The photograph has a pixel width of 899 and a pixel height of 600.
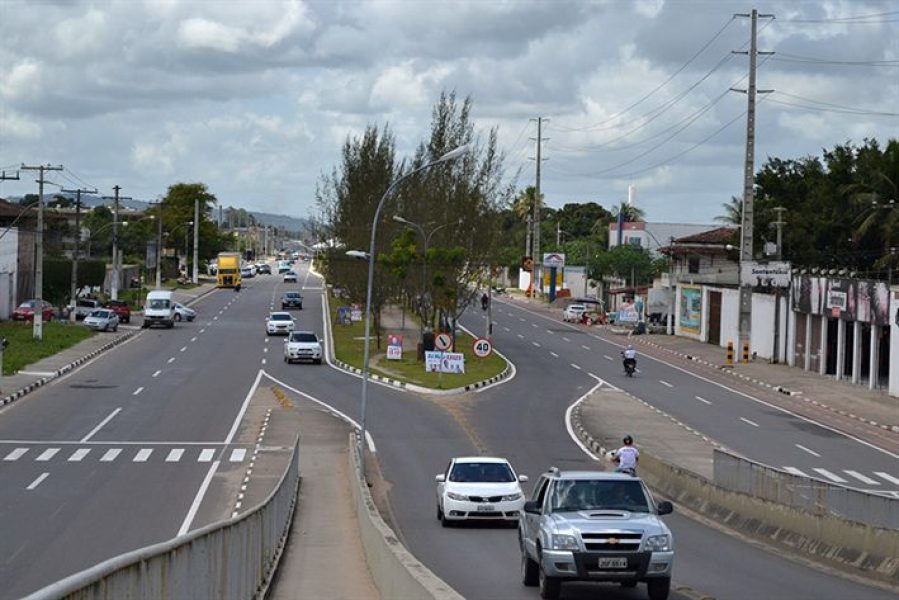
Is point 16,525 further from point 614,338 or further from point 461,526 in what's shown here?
point 614,338

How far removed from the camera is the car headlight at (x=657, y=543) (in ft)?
56.9

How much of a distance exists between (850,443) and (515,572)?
2758 cm

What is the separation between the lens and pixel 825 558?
2347cm

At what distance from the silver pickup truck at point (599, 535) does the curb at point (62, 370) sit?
36.1 m

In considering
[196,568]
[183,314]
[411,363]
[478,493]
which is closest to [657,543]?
[196,568]

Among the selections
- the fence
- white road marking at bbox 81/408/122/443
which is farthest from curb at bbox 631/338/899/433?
white road marking at bbox 81/408/122/443

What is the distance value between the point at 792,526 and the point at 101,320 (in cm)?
6398

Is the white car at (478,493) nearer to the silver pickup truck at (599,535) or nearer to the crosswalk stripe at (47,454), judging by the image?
the silver pickup truck at (599,535)

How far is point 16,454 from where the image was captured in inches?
1540

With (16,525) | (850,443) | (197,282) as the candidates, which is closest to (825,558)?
(16,525)

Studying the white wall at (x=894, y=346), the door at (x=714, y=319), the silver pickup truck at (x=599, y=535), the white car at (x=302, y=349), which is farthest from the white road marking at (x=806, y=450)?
the door at (x=714, y=319)

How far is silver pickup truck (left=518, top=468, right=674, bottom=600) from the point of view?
56.7 ft

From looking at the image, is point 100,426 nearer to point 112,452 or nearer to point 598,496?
point 112,452

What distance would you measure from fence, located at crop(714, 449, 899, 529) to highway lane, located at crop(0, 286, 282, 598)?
11.1 meters
